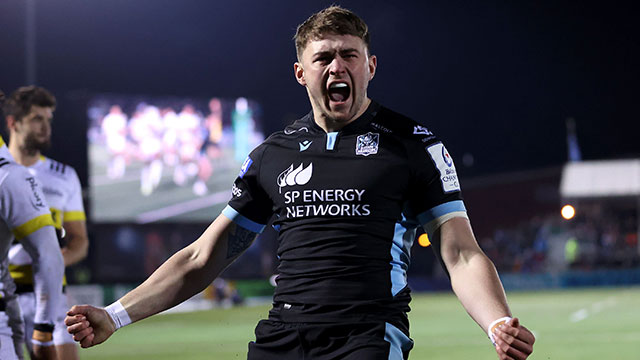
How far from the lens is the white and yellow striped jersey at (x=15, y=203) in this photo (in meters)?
4.87

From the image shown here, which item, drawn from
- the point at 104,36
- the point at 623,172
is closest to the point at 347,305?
the point at 104,36

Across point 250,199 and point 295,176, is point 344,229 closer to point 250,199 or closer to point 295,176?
point 295,176

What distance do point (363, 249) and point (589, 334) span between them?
17547mm

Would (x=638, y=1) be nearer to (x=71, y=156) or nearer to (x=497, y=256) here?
(x=497, y=256)

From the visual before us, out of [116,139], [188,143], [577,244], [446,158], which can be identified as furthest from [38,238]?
[577,244]

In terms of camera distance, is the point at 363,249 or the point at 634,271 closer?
the point at 363,249

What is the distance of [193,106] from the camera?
43.0 meters

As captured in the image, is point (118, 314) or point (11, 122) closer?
point (118, 314)

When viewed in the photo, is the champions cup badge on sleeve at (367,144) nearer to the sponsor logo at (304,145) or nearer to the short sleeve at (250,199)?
the sponsor logo at (304,145)

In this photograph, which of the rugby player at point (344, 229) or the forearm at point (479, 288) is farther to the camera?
the rugby player at point (344, 229)

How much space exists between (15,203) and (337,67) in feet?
6.79

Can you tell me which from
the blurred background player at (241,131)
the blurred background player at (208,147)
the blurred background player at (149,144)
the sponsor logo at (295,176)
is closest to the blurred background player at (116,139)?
the blurred background player at (149,144)

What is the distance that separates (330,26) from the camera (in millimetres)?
3992

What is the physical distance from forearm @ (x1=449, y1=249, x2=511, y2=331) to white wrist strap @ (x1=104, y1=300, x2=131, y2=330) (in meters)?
1.47
